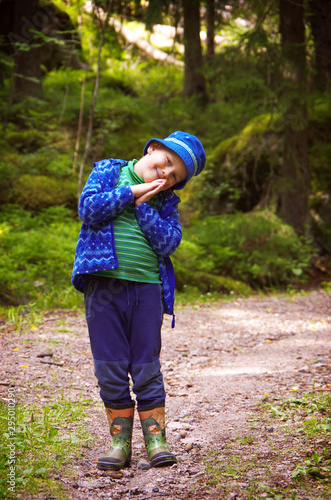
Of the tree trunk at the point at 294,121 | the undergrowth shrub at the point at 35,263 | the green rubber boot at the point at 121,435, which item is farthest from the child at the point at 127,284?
the tree trunk at the point at 294,121

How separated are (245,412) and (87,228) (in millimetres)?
1674

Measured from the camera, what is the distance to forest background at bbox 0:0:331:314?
7.88 metres

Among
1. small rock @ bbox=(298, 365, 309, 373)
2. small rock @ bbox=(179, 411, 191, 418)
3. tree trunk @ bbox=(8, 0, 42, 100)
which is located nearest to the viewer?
small rock @ bbox=(179, 411, 191, 418)

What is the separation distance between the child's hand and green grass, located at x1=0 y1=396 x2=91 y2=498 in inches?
52.5

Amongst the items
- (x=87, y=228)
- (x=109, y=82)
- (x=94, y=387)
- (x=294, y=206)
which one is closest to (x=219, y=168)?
(x=294, y=206)

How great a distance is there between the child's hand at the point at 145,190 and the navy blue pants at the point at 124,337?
0.44 m

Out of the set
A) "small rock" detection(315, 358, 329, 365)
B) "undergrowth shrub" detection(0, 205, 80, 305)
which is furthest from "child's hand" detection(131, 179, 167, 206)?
"undergrowth shrub" detection(0, 205, 80, 305)

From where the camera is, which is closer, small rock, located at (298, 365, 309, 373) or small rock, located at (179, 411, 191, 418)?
small rock, located at (179, 411, 191, 418)

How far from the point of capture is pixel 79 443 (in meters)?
2.57

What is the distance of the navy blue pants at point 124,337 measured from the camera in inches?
92.1

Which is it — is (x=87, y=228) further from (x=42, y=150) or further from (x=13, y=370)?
(x=42, y=150)

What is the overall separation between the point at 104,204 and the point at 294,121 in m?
7.40

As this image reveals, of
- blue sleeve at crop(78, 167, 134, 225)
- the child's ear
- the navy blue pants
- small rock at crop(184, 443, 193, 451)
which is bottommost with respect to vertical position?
small rock at crop(184, 443, 193, 451)

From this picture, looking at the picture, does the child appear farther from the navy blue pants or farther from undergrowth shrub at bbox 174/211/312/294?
undergrowth shrub at bbox 174/211/312/294
